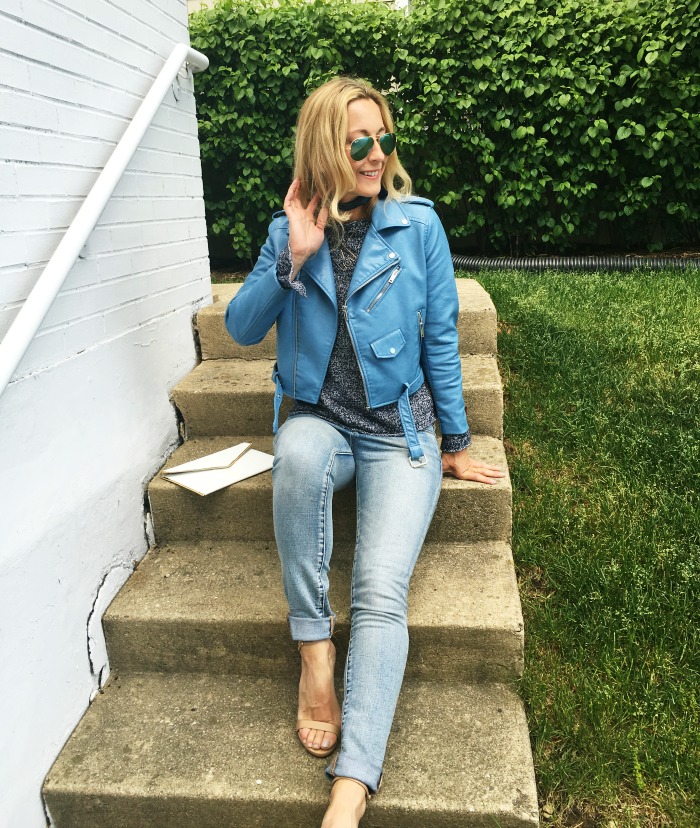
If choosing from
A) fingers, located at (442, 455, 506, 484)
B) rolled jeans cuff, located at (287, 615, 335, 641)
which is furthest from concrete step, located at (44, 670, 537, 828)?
fingers, located at (442, 455, 506, 484)

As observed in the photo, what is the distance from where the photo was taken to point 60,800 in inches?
70.7

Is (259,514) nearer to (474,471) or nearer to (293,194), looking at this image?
(474,471)

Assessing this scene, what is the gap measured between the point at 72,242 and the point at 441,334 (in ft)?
3.48

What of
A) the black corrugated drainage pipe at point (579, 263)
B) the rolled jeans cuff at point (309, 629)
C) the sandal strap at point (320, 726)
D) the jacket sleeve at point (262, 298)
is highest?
the jacket sleeve at point (262, 298)

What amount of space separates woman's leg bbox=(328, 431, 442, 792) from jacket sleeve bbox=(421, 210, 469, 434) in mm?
124

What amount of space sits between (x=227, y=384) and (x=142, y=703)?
1.20 meters

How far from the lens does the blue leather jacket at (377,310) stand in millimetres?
2062

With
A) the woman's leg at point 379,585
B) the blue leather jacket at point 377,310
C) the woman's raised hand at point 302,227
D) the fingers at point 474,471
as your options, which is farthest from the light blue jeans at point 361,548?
the woman's raised hand at point 302,227

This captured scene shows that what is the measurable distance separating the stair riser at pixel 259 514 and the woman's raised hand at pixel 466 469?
0.18 ft

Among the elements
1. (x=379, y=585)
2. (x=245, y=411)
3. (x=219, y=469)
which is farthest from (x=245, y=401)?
(x=379, y=585)

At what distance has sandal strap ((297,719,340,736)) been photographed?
70.8 inches

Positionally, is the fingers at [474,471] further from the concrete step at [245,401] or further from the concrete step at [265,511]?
the concrete step at [245,401]

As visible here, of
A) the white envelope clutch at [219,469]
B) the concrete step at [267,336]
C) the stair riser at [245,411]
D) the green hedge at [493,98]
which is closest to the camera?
the white envelope clutch at [219,469]

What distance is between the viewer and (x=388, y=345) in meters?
2.06
